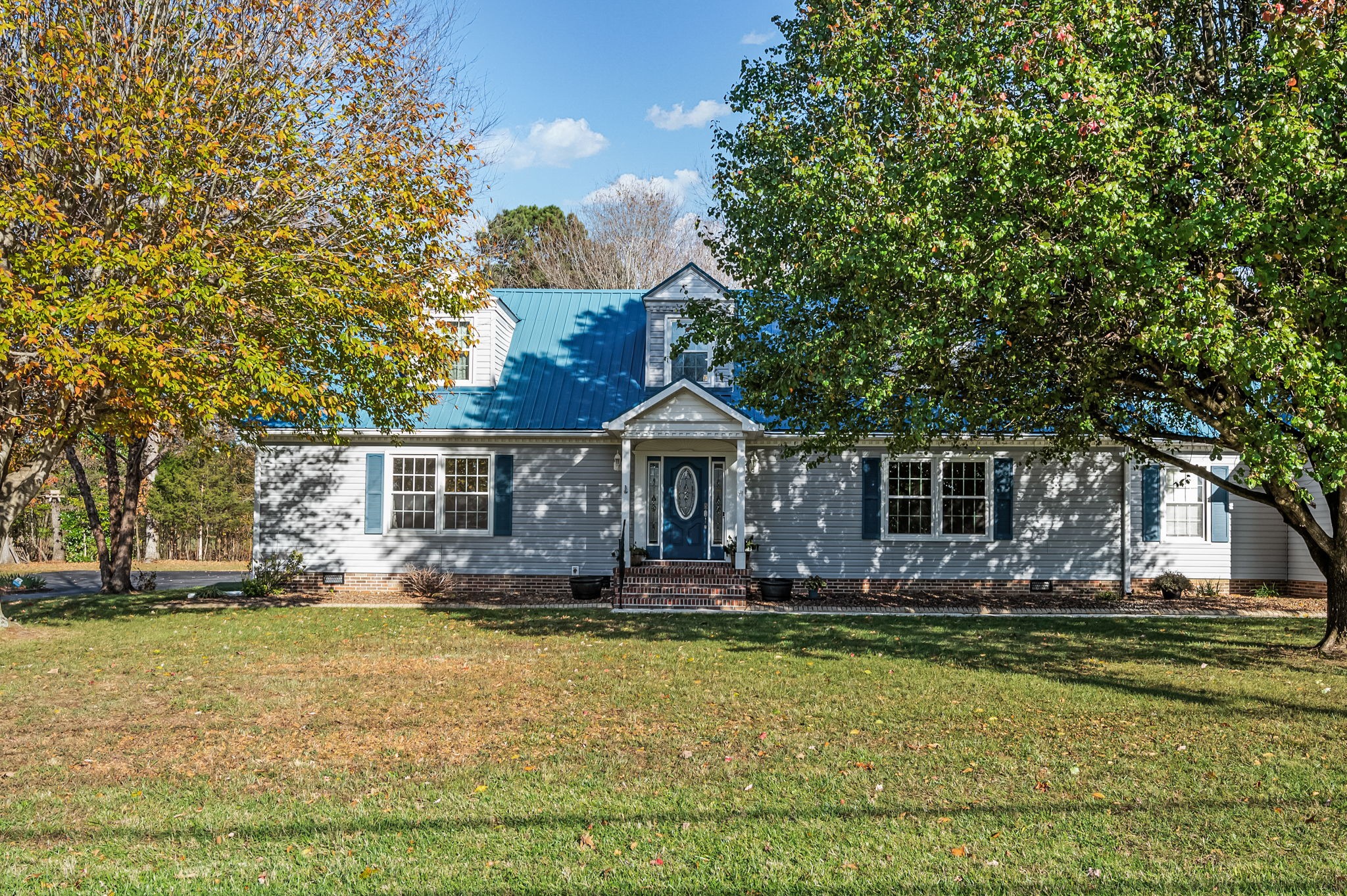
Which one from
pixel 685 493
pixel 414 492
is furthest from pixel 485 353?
pixel 685 493

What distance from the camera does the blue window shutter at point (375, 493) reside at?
1795 centimetres

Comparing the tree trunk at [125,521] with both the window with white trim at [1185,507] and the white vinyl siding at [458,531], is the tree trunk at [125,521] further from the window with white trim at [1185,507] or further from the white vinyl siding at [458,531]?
the window with white trim at [1185,507]

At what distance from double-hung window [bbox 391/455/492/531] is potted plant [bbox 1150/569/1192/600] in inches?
526

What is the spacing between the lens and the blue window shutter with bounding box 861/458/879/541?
1795 cm

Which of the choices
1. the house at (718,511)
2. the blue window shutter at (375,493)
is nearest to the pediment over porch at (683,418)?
the house at (718,511)

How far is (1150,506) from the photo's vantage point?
18.2 meters

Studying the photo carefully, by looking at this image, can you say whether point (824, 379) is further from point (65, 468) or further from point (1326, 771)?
point (65, 468)

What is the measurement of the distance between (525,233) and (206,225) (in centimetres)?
2828

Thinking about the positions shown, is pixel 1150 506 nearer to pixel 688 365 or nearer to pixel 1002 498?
pixel 1002 498

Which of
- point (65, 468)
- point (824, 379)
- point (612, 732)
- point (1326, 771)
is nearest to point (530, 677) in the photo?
point (612, 732)

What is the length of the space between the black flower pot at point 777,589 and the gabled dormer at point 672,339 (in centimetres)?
425

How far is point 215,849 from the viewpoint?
472cm

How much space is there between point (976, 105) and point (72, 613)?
15.1 meters

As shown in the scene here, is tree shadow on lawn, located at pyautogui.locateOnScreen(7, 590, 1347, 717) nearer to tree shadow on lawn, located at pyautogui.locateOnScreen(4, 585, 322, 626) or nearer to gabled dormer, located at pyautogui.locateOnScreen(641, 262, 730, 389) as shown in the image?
tree shadow on lawn, located at pyautogui.locateOnScreen(4, 585, 322, 626)
